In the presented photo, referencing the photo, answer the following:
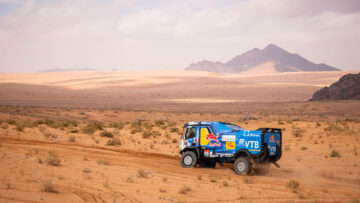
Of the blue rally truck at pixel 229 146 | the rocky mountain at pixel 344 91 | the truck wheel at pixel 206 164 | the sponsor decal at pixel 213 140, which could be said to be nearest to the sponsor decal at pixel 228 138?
the blue rally truck at pixel 229 146

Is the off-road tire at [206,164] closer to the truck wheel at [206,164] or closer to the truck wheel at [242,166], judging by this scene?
the truck wheel at [206,164]

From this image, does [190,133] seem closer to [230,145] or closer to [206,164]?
[206,164]

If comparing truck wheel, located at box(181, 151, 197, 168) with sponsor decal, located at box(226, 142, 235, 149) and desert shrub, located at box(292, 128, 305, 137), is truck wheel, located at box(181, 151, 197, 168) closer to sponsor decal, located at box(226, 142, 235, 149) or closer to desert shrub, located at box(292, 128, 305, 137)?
sponsor decal, located at box(226, 142, 235, 149)

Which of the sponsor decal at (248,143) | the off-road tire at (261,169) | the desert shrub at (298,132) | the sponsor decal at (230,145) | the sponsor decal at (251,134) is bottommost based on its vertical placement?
the off-road tire at (261,169)

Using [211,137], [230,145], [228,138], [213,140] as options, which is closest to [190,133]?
[211,137]

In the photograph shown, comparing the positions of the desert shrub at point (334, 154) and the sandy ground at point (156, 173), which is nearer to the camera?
the sandy ground at point (156, 173)

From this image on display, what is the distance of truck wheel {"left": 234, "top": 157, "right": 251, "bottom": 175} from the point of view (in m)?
13.4

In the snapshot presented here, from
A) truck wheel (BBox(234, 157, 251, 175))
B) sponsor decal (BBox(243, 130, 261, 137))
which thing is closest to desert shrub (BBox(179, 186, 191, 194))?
truck wheel (BBox(234, 157, 251, 175))

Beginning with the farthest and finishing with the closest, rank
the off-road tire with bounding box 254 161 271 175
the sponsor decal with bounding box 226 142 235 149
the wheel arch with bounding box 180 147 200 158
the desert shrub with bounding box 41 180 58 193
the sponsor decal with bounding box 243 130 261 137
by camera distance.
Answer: the wheel arch with bounding box 180 147 200 158, the off-road tire with bounding box 254 161 271 175, the sponsor decal with bounding box 226 142 235 149, the sponsor decal with bounding box 243 130 261 137, the desert shrub with bounding box 41 180 58 193

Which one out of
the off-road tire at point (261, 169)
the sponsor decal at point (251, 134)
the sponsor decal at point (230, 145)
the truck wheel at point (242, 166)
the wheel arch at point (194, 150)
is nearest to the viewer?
the sponsor decal at point (251, 134)

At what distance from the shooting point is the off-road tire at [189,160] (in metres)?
14.8

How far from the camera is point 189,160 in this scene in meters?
15.1

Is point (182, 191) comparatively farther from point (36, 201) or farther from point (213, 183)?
point (36, 201)

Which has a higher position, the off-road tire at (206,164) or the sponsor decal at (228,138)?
the sponsor decal at (228,138)
